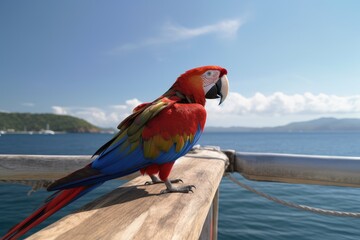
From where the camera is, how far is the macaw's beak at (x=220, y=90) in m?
1.95

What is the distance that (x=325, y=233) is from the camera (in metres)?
4.93

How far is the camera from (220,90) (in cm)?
203

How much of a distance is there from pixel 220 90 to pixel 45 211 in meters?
1.48

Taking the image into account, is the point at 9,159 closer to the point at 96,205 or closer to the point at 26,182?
the point at 26,182

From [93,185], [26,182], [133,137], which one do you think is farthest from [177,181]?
[26,182]

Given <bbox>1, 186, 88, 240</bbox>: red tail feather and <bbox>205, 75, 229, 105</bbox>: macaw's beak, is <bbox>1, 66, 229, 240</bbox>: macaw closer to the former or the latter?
<bbox>1, 186, 88, 240</bbox>: red tail feather

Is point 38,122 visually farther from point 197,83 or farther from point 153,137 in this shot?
point 153,137

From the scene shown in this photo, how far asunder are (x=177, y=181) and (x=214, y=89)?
2.77 feet

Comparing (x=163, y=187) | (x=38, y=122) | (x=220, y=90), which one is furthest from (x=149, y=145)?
(x=38, y=122)

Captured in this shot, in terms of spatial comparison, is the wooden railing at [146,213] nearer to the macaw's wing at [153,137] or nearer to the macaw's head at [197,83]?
the macaw's wing at [153,137]

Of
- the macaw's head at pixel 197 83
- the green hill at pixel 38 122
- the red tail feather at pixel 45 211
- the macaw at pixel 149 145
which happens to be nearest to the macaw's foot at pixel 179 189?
the macaw at pixel 149 145

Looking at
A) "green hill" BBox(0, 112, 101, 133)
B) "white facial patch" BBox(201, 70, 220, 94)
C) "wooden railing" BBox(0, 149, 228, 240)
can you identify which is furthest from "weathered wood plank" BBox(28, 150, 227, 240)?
"green hill" BBox(0, 112, 101, 133)

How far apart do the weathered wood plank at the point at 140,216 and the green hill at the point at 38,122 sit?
13178 cm

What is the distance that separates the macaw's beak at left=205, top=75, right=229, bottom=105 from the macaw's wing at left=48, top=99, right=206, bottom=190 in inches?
17.4
